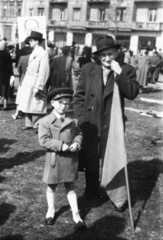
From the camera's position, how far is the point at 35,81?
676 centimetres

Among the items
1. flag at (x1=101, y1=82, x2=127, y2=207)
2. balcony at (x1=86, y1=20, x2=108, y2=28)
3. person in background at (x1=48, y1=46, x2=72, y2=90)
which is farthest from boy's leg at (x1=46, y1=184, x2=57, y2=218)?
balcony at (x1=86, y1=20, x2=108, y2=28)

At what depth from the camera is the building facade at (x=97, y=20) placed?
41.7 m

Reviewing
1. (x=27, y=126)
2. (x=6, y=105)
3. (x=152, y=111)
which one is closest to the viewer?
(x=27, y=126)

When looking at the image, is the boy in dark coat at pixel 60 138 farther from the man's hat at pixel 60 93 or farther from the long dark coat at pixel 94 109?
the long dark coat at pixel 94 109

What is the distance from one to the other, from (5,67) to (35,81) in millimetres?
2088

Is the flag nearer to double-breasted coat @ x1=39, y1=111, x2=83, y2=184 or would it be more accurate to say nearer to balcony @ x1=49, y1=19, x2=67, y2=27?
double-breasted coat @ x1=39, y1=111, x2=83, y2=184

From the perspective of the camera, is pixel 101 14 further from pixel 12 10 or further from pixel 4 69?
pixel 4 69

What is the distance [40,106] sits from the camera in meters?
Answer: 6.91

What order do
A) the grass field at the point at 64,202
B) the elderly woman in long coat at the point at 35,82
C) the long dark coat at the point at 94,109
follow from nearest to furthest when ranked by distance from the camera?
the grass field at the point at 64,202 → the long dark coat at the point at 94,109 → the elderly woman in long coat at the point at 35,82

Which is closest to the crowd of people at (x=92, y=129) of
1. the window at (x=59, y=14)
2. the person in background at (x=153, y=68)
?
the person in background at (x=153, y=68)

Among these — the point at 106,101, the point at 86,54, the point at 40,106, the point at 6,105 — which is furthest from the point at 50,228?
the point at 86,54

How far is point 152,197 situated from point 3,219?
187 cm

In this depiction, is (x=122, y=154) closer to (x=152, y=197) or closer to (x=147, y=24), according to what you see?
(x=152, y=197)

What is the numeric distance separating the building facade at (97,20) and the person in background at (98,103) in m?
34.3
